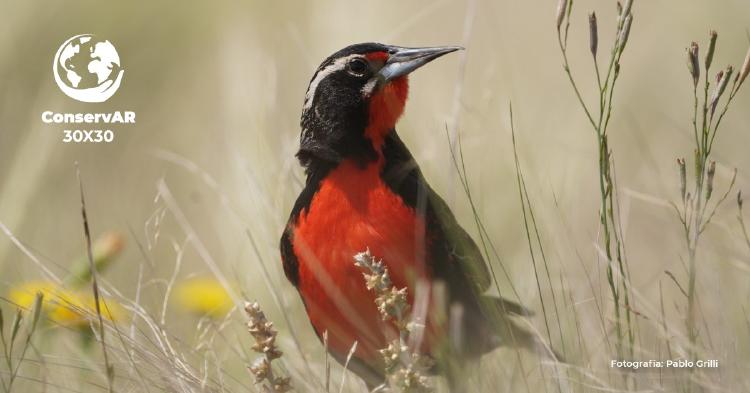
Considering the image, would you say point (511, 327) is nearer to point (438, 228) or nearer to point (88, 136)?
point (438, 228)

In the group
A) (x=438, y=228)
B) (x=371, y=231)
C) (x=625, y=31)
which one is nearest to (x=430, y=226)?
(x=438, y=228)

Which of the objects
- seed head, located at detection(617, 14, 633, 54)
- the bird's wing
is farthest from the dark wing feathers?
seed head, located at detection(617, 14, 633, 54)

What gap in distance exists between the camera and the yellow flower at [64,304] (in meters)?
3.16

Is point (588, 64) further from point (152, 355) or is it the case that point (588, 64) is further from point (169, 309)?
point (152, 355)

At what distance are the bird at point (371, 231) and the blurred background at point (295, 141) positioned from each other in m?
0.14

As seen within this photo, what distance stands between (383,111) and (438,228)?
0.40 meters

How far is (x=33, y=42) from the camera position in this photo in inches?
247

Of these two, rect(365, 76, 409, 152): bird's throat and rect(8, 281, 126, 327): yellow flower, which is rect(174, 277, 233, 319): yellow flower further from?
rect(365, 76, 409, 152): bird's throat

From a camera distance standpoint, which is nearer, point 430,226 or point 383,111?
point 430,226

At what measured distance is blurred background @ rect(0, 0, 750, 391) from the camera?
4094 millimetres

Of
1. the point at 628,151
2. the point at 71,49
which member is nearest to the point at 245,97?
the point at 71,49

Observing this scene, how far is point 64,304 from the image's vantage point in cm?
335

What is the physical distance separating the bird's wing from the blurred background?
0.08 meters

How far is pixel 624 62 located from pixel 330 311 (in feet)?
12.0
